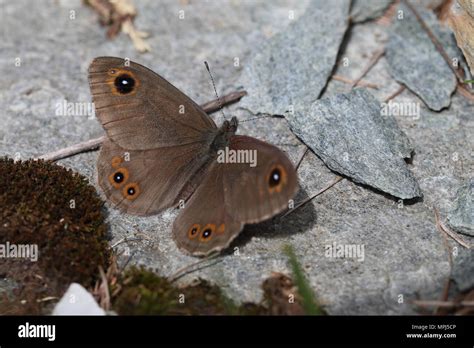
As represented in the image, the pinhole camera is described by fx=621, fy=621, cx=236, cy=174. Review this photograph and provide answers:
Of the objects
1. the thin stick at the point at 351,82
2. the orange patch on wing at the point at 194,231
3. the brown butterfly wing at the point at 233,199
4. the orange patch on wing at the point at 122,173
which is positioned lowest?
the orange patch on wing at the point at 194,231

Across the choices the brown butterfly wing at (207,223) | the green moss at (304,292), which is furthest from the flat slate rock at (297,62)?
the green moss at (304,292)

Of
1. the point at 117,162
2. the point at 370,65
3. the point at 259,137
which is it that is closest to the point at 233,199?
the point at 117,162

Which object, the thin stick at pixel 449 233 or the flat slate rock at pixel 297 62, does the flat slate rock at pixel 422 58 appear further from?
the thin stick at pixel 449 233

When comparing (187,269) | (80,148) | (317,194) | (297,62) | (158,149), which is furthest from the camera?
(297,62)

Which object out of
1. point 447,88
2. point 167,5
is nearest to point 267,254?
point 447,88

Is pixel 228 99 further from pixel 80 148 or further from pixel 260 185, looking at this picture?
pixel 260 185

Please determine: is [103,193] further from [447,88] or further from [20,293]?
[447,88]

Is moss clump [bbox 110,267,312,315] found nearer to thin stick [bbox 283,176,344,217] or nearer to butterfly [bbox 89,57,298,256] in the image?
butterfly [bbox 89,57,298,256]
